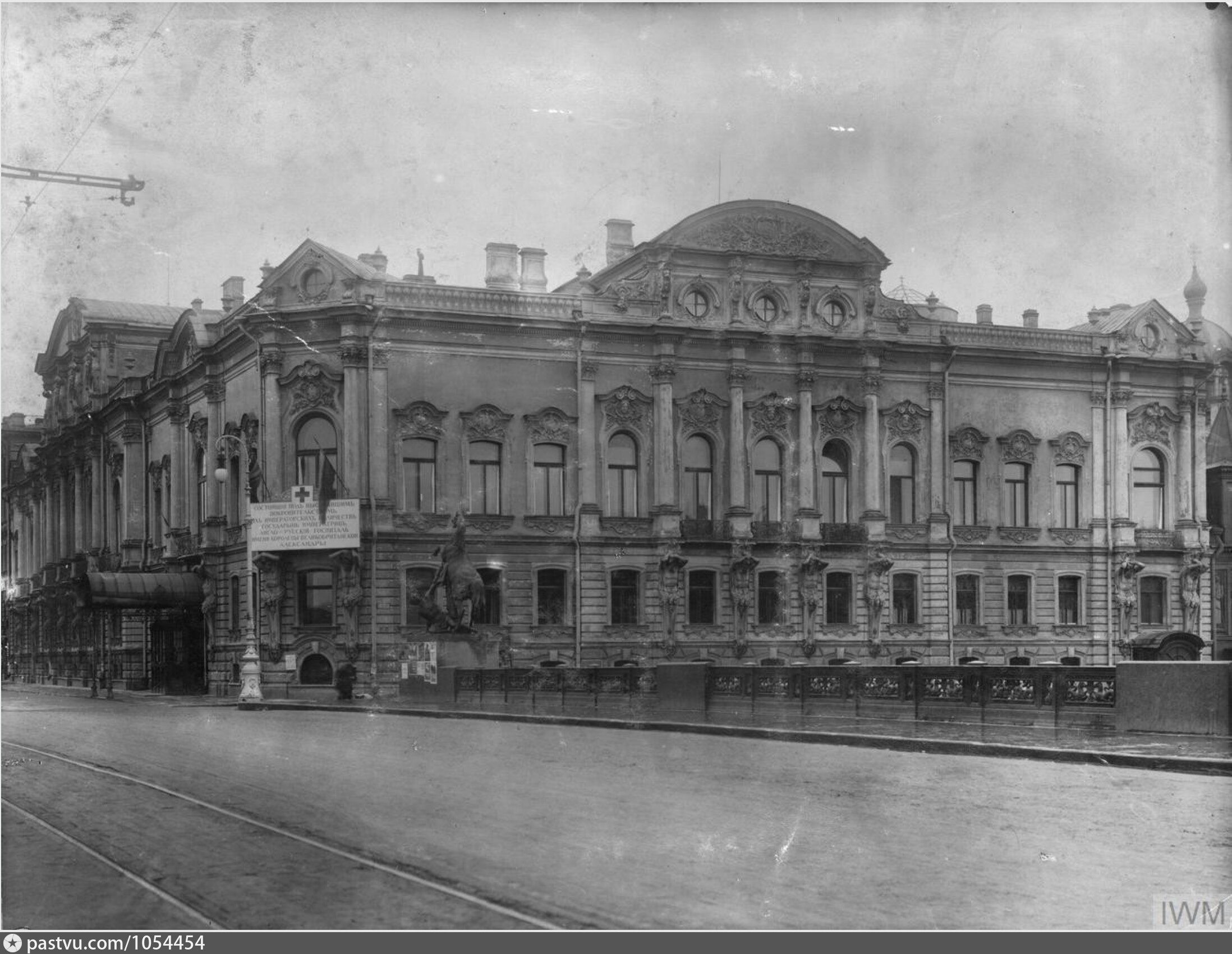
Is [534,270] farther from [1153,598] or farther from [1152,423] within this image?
[1153,598]

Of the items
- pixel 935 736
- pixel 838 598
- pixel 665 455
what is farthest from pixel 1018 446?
pixel 935 736

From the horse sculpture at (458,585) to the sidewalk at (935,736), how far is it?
3882 mm

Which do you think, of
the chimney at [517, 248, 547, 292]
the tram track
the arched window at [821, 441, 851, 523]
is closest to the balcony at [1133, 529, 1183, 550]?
the arched window at [821, 441, 851, 523]

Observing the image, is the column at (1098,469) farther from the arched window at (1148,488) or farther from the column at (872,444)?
the column at (872,444)

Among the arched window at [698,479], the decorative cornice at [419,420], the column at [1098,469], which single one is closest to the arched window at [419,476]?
the decorative cornice at [419,420]

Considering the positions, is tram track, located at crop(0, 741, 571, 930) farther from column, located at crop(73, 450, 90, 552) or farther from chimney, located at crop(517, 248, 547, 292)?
column, located at crop(73, 450, 90, 552)

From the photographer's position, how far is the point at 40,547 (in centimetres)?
6725

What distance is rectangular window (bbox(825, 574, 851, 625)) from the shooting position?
1833 inches

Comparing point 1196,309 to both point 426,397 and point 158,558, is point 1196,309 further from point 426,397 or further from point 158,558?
point 158,558

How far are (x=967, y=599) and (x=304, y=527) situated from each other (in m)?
21.6

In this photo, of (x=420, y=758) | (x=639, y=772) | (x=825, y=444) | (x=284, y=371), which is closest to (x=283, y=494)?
(x=284, y=371)

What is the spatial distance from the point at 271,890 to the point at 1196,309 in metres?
50.3

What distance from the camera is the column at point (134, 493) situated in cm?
5562

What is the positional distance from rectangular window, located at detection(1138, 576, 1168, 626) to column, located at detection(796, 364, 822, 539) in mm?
12153
